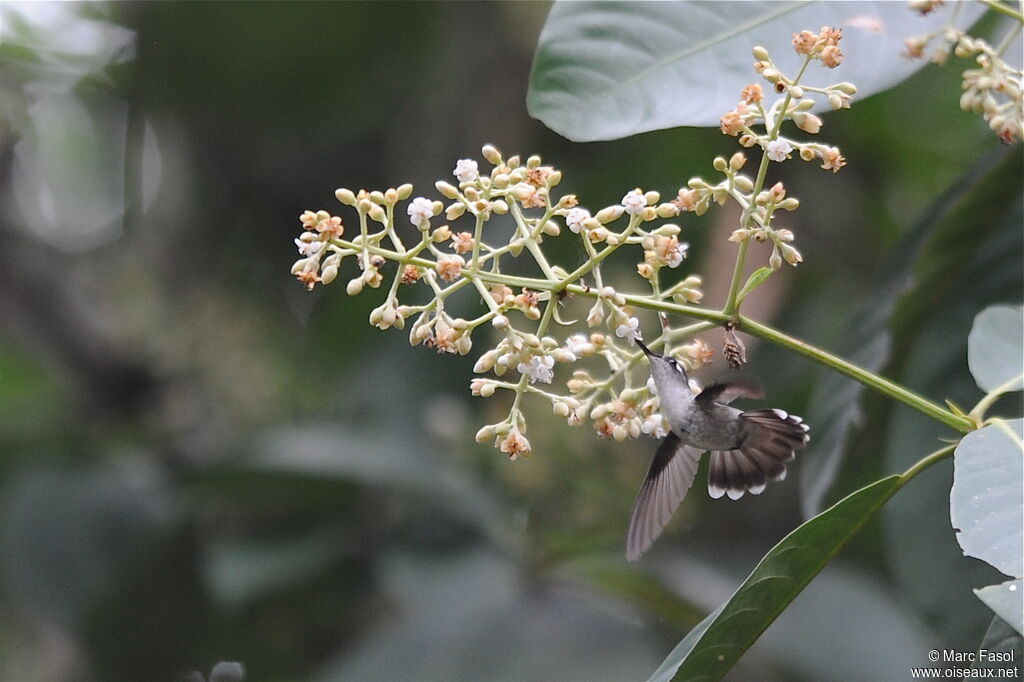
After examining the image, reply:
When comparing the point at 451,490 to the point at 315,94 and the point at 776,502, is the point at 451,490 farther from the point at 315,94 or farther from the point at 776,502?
the point at 315,94

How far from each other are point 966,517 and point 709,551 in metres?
1.95

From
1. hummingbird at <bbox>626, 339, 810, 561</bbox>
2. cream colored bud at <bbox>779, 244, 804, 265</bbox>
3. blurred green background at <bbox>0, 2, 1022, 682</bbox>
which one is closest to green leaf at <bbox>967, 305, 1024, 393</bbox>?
hummingbird at <bbox>626, 339, 810, 561</bbox>

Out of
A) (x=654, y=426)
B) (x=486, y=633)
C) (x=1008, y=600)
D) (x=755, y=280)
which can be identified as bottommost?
(x=486, y=633)

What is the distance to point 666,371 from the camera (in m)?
1.17

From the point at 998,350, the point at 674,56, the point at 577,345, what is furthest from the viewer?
the point at 674,56

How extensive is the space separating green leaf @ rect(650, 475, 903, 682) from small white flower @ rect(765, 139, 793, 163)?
38 centimetres

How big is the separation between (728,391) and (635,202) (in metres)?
0.23

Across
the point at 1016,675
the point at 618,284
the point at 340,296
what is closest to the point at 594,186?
the point at 618,284

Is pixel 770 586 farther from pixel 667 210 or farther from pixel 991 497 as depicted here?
pixel 667 210

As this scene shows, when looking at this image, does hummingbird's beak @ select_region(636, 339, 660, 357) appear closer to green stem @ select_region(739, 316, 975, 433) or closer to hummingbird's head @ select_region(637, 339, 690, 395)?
hummingbird's head @ select_region(637, 339, 690, 395)

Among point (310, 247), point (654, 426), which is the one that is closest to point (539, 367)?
point (654, 426)

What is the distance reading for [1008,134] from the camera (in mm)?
1225

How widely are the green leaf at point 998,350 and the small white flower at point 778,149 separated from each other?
1.56 feet

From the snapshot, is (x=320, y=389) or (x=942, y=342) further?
(x=320, y=389)
